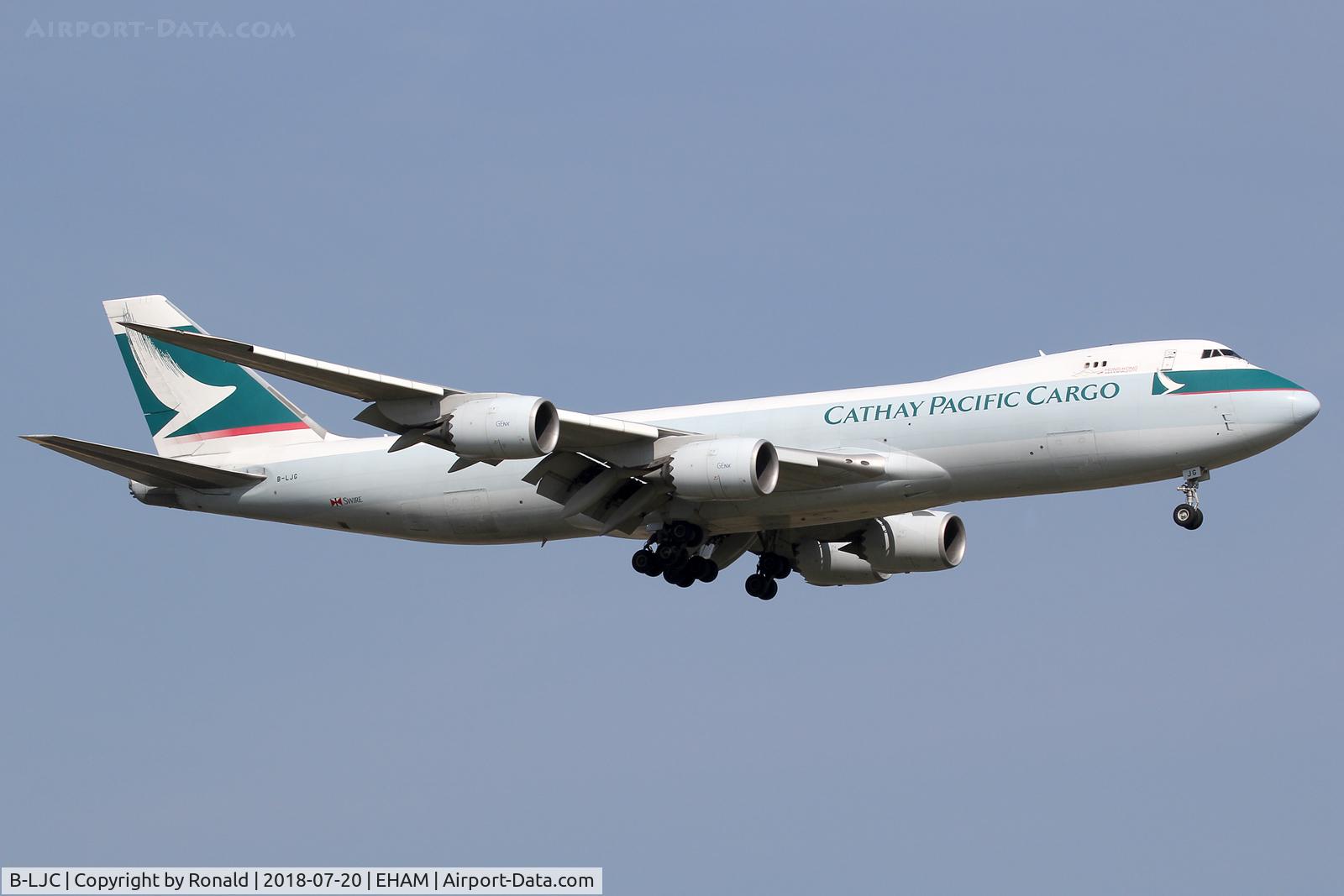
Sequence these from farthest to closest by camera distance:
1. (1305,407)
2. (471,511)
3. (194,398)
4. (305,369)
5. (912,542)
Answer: (194,398) → (912,542) → (471,511) → (1305,407) → (305,369)

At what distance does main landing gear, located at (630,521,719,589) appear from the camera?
1631 inches

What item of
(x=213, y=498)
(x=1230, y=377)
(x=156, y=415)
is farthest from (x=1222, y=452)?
(x=156, y=415)

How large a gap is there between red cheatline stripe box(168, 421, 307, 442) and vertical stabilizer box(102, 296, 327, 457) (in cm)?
2

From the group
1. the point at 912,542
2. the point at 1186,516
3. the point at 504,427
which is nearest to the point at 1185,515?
the point at 1186,516

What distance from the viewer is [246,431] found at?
46.3 m

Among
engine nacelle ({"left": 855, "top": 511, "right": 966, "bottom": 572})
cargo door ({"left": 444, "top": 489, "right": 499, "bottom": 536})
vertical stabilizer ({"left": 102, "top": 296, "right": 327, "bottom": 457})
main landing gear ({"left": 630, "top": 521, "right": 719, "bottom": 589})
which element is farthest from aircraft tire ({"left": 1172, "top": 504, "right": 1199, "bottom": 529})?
vertical stabilizer ({"left": 102, "top": 296, "right": 327, "bottom": 457})

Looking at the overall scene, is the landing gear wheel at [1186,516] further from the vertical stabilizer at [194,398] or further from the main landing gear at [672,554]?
the vertical stabilizer at [194,398]

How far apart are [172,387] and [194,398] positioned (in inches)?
30.9

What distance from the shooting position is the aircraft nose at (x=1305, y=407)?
37.9m

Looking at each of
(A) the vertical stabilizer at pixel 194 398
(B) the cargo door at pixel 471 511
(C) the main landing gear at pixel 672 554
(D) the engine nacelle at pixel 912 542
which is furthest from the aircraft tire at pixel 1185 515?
(A) the vertical stabilizer at pixel 194 398

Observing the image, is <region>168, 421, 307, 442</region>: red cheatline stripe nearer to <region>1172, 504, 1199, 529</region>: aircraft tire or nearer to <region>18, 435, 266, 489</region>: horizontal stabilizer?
<region>18, 435, 266, 489</region>: horizontal stabilizer

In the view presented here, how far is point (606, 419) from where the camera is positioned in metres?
39.1

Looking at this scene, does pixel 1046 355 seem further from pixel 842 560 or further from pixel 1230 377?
pixel 842 560

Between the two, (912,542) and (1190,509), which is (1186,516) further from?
(912,542)
